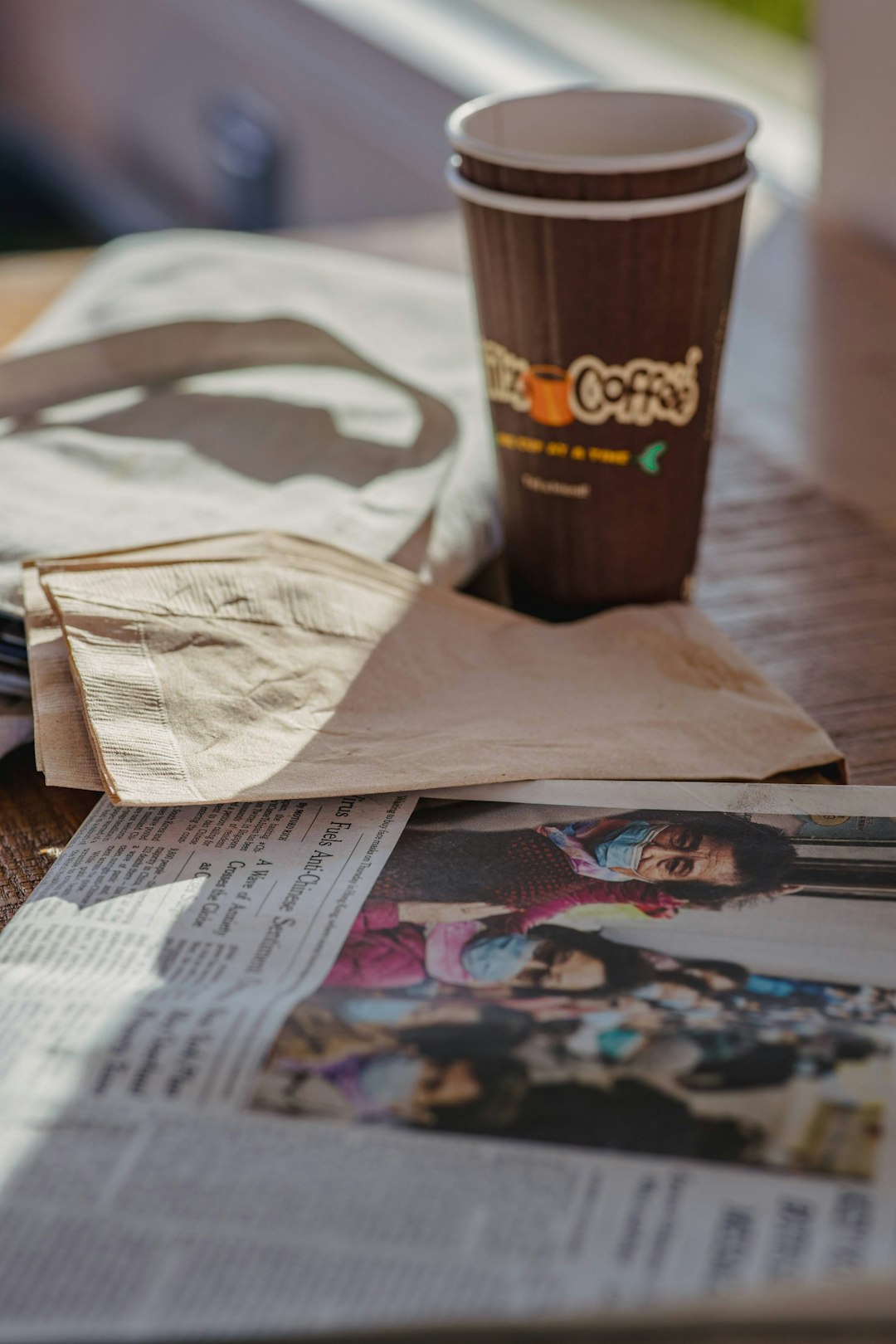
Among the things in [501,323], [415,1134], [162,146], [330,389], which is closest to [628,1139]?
[415,1134]

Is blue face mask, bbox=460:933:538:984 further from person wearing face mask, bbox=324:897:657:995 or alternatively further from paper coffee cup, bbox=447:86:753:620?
paper coffee cup, bbox=447:86:753:620

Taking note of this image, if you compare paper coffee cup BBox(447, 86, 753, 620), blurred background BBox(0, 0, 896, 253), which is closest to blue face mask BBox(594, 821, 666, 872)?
paper coffee cup BBox(447, 86, 753, 620)

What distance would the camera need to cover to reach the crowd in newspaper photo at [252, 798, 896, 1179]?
249 millimetres

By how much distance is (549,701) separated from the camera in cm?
40

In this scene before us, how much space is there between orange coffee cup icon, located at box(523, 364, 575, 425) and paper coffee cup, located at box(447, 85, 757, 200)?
0.19ft

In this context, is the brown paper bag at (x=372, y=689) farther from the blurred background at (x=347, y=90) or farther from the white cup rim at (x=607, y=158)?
the blurred background at (x=347, y=90)

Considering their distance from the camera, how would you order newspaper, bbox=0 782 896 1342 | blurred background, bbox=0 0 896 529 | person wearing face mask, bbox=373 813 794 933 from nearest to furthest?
newspaper, bbox=0 782 896 1342
person wearing face mask, bbox=373 813 794 933
blurred background, bbox=0 0 896 529

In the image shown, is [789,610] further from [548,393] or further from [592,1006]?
[592,1006]

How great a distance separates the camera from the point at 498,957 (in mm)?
306

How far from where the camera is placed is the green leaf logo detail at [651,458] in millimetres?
422

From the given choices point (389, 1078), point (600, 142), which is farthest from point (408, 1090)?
point (600, 142)

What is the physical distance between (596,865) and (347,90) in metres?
1.60

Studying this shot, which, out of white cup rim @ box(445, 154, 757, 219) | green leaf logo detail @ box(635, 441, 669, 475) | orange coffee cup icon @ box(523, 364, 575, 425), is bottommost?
green leaf logo detail @ box(635, 441, 669, 475)

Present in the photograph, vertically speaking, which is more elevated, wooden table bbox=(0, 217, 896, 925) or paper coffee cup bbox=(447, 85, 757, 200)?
paper coffee cup bbox=(447, 85, 757, 200)
